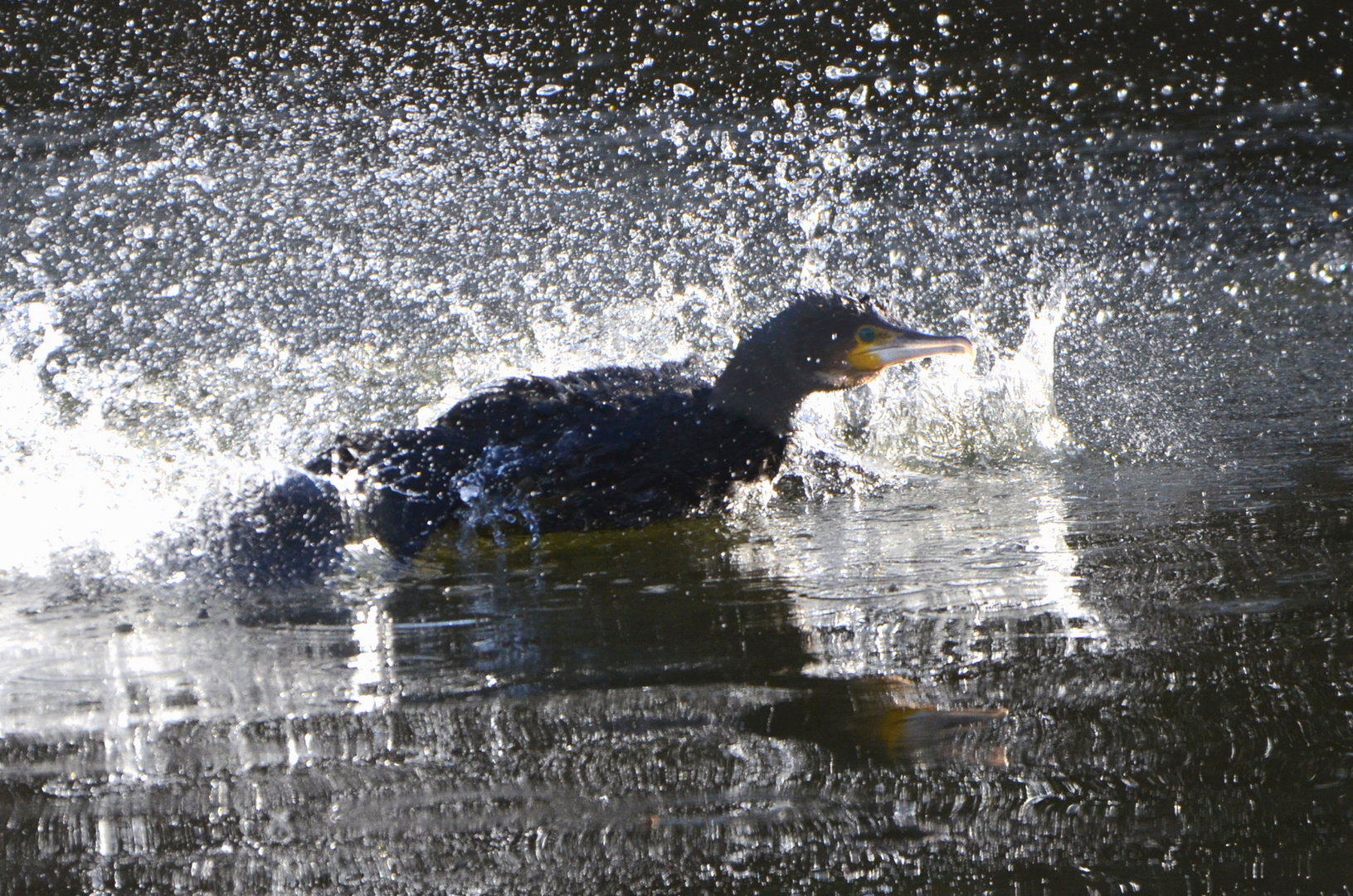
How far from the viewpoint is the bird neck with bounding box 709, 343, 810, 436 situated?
4090 millimetres

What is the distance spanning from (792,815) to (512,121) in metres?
8.34

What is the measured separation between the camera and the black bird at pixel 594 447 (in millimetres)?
3781

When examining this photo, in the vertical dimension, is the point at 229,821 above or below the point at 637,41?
below

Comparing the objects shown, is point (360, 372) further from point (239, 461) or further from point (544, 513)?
point (544, 513)

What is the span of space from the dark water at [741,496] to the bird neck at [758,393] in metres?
0.20

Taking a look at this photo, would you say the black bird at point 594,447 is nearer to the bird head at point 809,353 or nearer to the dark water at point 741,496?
the bird head at point 809,353

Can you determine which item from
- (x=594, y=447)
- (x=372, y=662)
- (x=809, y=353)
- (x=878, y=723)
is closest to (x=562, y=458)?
(x=594, y=447)

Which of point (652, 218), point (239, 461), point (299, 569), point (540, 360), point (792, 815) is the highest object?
point (652, 218)

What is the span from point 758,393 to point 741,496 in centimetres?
34

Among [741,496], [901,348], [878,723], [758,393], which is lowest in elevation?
[878,723]

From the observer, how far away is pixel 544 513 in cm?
386

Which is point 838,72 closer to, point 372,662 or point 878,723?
point 372,662

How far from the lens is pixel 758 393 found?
412 cm

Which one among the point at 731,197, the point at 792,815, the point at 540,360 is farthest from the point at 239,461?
the point at 731,197
